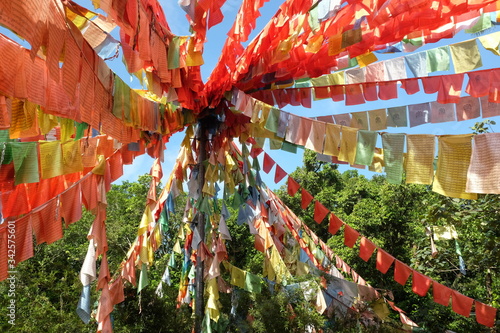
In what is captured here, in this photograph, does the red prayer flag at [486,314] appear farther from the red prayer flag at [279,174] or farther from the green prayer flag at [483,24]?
the green prayer flag at [483,24]

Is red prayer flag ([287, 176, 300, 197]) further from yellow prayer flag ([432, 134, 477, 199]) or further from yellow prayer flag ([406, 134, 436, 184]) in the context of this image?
yellow prayer flag ([432, 134, 477, 199])

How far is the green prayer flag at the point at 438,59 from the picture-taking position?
4.23m

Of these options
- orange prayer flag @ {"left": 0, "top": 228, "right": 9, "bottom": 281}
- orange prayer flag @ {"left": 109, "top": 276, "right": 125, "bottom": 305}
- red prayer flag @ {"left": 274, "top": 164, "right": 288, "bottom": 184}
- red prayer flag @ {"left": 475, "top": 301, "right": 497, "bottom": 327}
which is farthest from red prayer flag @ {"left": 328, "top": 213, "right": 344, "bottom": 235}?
orange prayer flag @ {"left": 0, "top": 228, "right": 9, "bottom": 281}

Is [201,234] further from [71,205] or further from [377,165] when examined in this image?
[377,165]

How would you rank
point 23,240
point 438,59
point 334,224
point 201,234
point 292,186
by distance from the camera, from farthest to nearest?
point 292,186 → point 334,224 → point 201,234 → point 438,59 → point 23,240

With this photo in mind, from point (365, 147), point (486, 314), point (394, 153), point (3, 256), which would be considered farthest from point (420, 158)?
point (486, 314)

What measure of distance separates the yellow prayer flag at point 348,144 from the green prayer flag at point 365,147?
0.04m

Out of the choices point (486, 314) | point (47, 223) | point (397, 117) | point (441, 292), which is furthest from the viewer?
point (441, 292)

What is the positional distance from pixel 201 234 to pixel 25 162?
10.6 ft

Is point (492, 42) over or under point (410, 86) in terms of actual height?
over

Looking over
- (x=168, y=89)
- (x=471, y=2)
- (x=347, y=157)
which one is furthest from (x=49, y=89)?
(x=471, y=2)

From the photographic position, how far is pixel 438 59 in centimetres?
428

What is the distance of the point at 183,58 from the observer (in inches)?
140

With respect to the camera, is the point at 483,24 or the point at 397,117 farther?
the point at 397,117
